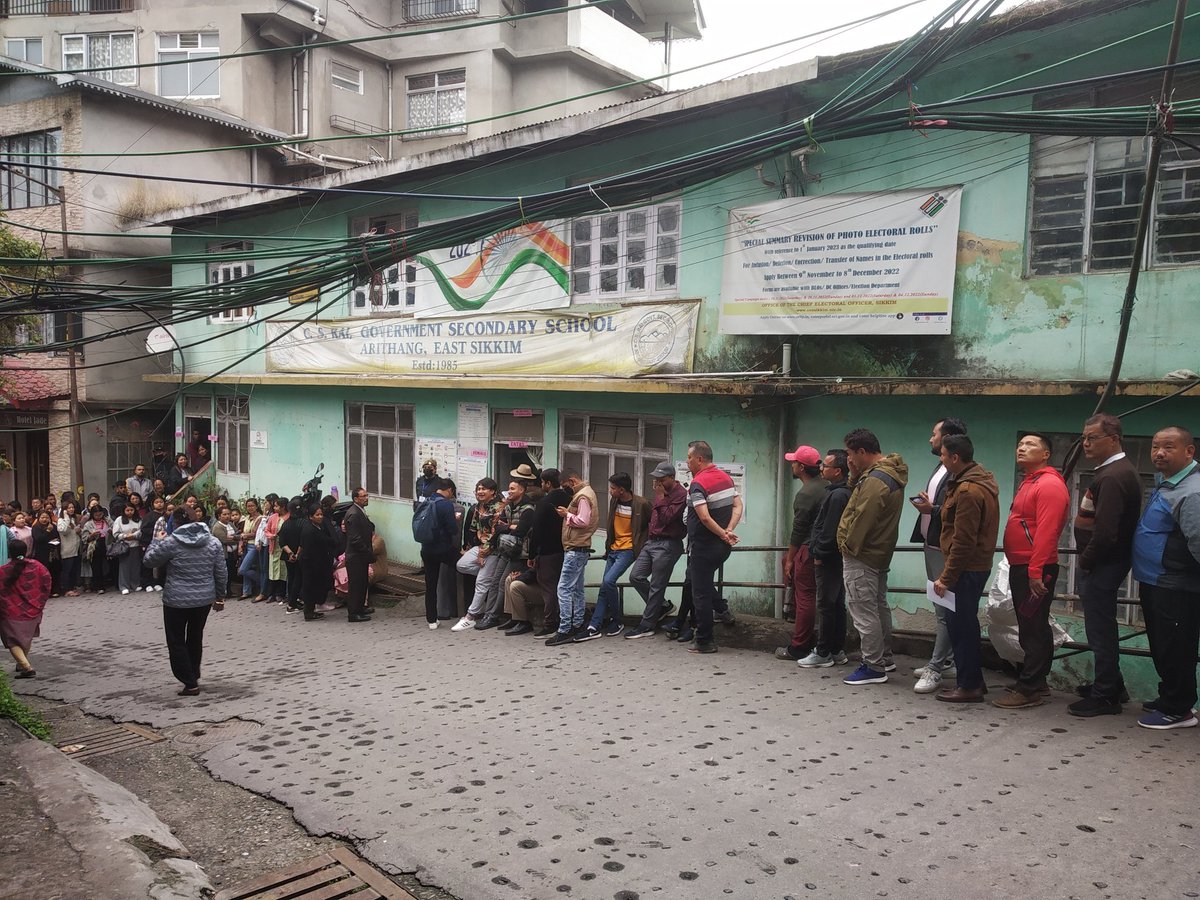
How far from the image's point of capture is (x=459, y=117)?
24844 millimetres

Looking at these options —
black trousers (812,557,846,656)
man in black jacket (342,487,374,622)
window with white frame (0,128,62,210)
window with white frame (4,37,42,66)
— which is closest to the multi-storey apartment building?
window with white frame (4,37,42,66)

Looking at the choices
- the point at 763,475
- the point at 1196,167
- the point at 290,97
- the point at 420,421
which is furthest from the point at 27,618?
the point at 290,97

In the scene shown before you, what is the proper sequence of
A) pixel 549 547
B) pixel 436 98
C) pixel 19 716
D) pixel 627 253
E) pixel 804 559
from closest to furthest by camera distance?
pixel 19 716, pixel 804 559, pixel 549 547, pixel 627 253, pixel 436 98

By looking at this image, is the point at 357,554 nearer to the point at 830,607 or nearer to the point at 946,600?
the point at 830,607

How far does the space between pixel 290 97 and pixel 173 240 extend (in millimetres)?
7081

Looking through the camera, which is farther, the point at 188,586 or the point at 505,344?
the point at 505,344

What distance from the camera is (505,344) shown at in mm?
12445

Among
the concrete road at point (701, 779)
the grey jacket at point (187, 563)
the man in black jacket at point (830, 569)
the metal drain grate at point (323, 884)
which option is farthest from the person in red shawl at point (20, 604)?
the man in black jacket at point (830, 569)

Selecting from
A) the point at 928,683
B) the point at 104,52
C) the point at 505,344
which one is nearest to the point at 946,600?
the point at 928,683

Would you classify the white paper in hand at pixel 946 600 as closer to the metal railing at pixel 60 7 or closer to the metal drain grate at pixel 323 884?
the metal drain grate at pixel 323 884

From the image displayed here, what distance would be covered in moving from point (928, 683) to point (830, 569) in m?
1.14

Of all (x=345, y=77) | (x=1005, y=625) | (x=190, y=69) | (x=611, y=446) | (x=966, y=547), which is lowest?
(x=1005, y=625)

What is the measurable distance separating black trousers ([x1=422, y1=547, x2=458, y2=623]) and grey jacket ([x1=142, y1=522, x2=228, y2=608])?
3093 millimetres

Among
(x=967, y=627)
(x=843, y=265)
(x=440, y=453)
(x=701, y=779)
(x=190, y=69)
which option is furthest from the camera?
(x=190, y=69)
